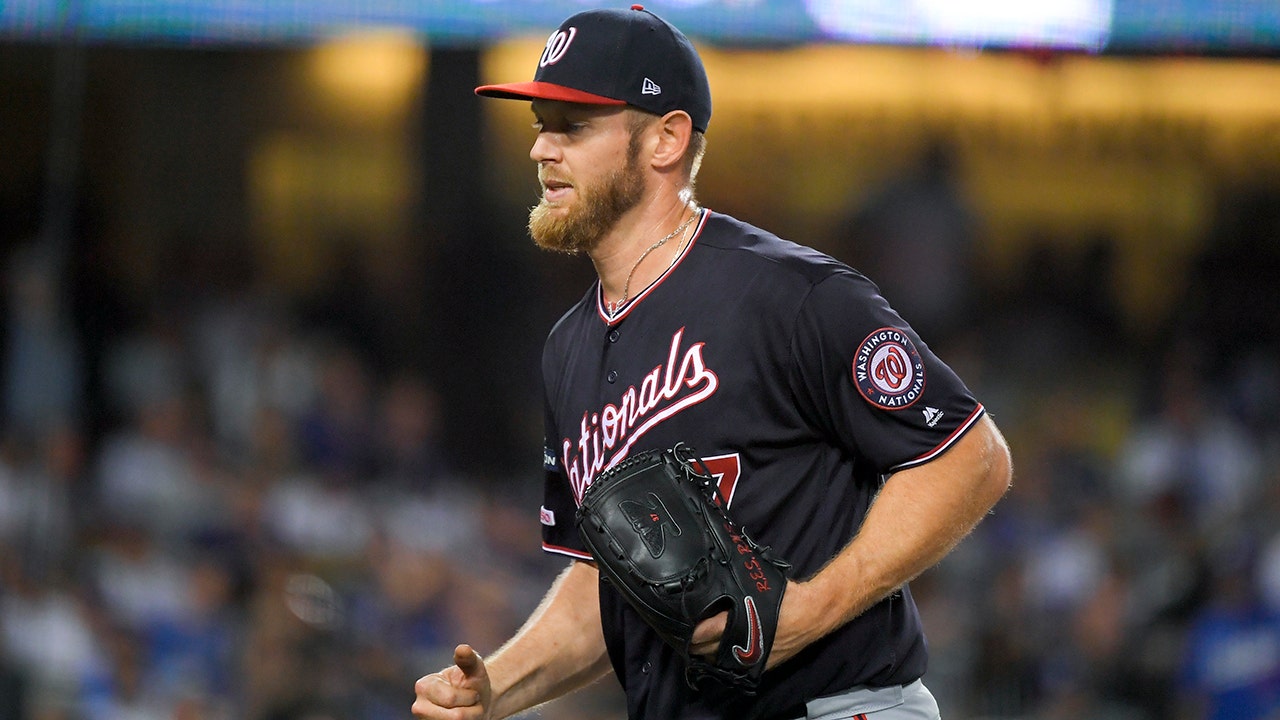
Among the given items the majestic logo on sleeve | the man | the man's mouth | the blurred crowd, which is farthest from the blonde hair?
the blurred crowd

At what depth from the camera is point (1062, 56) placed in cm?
652

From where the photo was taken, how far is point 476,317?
7352 mm

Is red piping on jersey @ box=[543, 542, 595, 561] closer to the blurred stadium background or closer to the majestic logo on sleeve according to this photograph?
the majestic logo on sleeve

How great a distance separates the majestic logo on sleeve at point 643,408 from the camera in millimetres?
1907

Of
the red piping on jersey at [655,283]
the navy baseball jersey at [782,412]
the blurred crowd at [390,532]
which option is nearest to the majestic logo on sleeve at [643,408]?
the navy baseball jersey at [782,412]

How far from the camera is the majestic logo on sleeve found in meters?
1.91

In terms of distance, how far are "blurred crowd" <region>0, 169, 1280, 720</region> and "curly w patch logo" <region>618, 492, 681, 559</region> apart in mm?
2834

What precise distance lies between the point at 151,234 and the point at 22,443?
2.05m

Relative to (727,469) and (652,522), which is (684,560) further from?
(727,469)

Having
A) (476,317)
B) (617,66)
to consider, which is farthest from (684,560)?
(476,317)

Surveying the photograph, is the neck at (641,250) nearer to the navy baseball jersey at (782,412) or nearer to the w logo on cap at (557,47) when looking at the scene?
the navy baseball jersey at (782,412)

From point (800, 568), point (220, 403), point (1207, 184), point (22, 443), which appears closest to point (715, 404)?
point (800, 568)

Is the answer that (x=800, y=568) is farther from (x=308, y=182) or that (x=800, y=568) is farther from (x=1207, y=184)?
(x=1207, y=184)

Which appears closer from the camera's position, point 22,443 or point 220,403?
point 22,443
